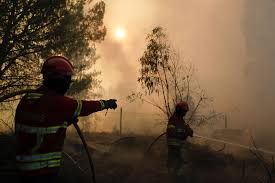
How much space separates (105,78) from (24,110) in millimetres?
39801

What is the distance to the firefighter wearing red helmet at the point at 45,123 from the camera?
3430mm

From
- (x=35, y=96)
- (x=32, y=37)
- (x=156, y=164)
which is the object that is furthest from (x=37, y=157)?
(x=32, y=37)

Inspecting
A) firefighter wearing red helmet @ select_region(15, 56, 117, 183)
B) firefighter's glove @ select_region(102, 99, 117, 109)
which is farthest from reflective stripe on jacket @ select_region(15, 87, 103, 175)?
firefighter's glove @ select_region(102, 99, 117, 109)

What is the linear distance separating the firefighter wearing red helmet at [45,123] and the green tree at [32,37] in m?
8.00

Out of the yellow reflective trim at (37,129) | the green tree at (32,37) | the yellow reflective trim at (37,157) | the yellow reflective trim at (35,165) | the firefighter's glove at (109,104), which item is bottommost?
the yellow reflective trim at (35,165)

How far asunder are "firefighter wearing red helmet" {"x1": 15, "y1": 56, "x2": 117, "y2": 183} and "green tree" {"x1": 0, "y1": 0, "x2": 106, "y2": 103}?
7999 mm

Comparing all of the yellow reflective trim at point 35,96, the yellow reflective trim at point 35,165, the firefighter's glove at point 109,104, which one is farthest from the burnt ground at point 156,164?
the yellow reflective trim at point 35,96

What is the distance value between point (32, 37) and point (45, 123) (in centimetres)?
893

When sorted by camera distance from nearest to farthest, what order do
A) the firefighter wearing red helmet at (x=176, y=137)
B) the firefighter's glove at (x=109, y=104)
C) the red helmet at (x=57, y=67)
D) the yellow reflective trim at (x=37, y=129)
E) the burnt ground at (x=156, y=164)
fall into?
1. the yellow reflective trim at (x=37, y=129)
2. the red helmet at (x=57, y=67)
3. the firefighter's glove at (x=109, y=104)
4. the firefighter wearing red helmet at (x=176, y=137)
5. the burnt ground at (x=156, y=164)

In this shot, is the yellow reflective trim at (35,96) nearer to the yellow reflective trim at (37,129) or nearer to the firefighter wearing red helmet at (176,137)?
the yellow reflective trim at (37,129)

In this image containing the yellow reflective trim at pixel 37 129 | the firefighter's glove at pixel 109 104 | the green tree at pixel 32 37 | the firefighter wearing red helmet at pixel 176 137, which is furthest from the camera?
the green tree at pixel 32 37

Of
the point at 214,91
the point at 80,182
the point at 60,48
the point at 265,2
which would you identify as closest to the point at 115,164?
the point at 60,48

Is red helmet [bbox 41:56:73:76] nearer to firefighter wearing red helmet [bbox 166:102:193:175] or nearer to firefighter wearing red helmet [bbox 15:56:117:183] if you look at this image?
firefighter wearing red helmet [bbox 15:56:117:183]

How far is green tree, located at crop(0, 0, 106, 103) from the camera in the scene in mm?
11438
